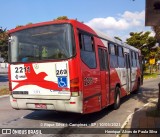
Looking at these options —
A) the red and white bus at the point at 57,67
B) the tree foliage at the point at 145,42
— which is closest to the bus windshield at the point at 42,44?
the red and white bus at the point at 57,67

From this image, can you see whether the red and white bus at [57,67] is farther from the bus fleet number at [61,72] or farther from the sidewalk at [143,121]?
the sidewalk at [143,121]

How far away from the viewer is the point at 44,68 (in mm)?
9617

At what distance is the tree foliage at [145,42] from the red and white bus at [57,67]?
138ft

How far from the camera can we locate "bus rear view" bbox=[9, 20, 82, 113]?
30.2 feet

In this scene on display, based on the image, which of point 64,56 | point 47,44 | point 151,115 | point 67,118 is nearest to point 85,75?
point 64,56

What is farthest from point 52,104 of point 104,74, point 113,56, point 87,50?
point 113,56

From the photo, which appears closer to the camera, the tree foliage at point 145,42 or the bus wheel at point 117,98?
the bus wheel at point 117,98

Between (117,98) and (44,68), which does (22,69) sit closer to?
(44,68)

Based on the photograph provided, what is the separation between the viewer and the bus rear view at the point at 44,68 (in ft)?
30.2

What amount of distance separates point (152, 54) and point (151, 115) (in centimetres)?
4212

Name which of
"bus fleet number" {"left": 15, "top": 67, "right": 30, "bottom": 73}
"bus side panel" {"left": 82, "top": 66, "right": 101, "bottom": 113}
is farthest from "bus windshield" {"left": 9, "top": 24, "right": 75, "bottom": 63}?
"bus side panel" {"left": 82, "top": 66, "right": 101, "bottom": 113}

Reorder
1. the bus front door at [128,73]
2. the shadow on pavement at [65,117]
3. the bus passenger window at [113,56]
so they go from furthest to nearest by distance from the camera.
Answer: the bus front door at [128,73]
the bus passenger window at [113,56]
the shadow on pavement at [65,117]

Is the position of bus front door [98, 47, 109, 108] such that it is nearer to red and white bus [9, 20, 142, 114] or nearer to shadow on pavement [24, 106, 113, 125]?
red and white bus [9, 20, 142, 114]

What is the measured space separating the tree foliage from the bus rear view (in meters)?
43.1
